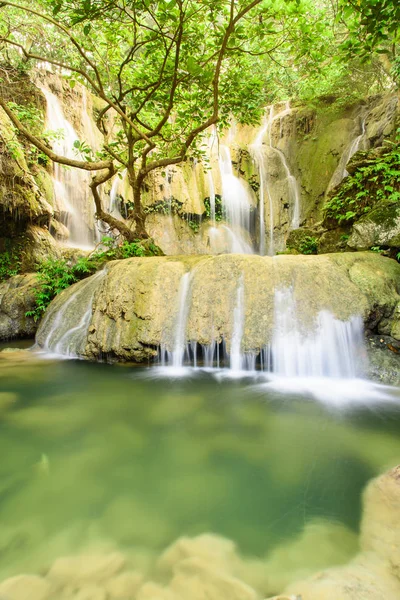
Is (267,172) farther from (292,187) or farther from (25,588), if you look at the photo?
(25,588)

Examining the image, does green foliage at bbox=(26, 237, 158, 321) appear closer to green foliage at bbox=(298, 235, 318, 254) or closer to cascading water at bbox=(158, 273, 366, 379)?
cascading water at bbox=(158, 273, 366, 379)

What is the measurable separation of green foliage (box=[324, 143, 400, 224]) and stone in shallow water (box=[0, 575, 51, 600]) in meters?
6.99

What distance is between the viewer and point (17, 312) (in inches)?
297

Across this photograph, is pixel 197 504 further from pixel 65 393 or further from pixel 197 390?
pixel 65 393

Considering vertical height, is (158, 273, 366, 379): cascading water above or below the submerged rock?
above

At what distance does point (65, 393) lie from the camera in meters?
3.87

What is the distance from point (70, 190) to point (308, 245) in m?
8.57

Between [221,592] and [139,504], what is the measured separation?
0.78 meters

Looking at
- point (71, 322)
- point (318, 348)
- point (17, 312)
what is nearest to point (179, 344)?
point (318, 348)

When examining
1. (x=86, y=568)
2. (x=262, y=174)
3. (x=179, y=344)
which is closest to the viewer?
(x=86, y=568)

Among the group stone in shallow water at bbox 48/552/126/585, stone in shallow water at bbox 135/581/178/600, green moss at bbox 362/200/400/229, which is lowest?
stone in shallow water at bbox 135/581/178/600

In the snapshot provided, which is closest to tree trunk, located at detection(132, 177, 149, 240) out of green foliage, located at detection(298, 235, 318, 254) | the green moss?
green foliage, located at detection(298, 235, 318, 254)

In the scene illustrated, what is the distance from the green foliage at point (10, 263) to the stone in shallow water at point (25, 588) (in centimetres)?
929

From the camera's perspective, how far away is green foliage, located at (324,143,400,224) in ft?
19.9
